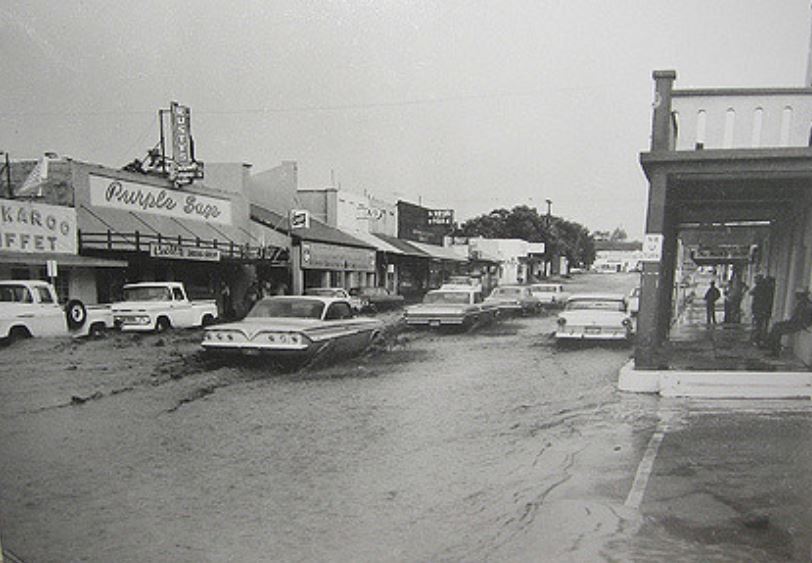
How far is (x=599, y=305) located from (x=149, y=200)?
8530 millimetres

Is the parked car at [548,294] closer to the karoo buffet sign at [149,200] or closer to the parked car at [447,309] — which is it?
the parked car at [447,309]

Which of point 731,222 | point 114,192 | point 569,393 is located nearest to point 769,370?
point 569,393

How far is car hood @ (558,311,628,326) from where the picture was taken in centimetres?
1090

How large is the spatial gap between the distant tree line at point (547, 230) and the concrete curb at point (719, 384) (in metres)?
1.70

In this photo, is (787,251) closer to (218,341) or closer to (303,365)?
(303,365)

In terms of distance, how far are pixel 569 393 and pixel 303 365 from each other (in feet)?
11.7

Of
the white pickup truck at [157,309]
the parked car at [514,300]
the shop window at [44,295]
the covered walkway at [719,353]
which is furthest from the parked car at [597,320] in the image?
the shop window at [44,295]

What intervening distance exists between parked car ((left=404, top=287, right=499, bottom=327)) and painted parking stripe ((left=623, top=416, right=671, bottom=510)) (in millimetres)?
5722

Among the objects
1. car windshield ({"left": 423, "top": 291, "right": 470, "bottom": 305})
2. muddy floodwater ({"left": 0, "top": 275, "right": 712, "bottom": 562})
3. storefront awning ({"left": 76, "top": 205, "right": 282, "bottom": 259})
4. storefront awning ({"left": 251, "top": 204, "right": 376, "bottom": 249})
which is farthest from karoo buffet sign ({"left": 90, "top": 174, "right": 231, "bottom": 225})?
car windshield ({"left": 423, "top": 291, "right": 470, "bottom": 305})

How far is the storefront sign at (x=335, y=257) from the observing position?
818cm

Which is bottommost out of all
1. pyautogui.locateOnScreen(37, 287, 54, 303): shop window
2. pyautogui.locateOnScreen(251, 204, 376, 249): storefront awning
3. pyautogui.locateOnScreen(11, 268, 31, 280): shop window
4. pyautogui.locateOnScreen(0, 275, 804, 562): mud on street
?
pyautogui.locateOnScreen(0, 275, 804, 562): mud on street

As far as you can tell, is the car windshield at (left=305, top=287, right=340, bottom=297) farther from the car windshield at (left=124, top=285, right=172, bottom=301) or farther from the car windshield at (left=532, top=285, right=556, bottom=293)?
the car windshield at (left=124, top=285, right=172, bottom=301)

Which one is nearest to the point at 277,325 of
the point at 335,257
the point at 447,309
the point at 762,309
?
the point at 335,257

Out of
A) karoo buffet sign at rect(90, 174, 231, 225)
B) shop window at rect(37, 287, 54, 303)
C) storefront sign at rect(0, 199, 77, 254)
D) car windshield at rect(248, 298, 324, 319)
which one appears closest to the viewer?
storefront sign at rect(0, 199, 77, 254)
